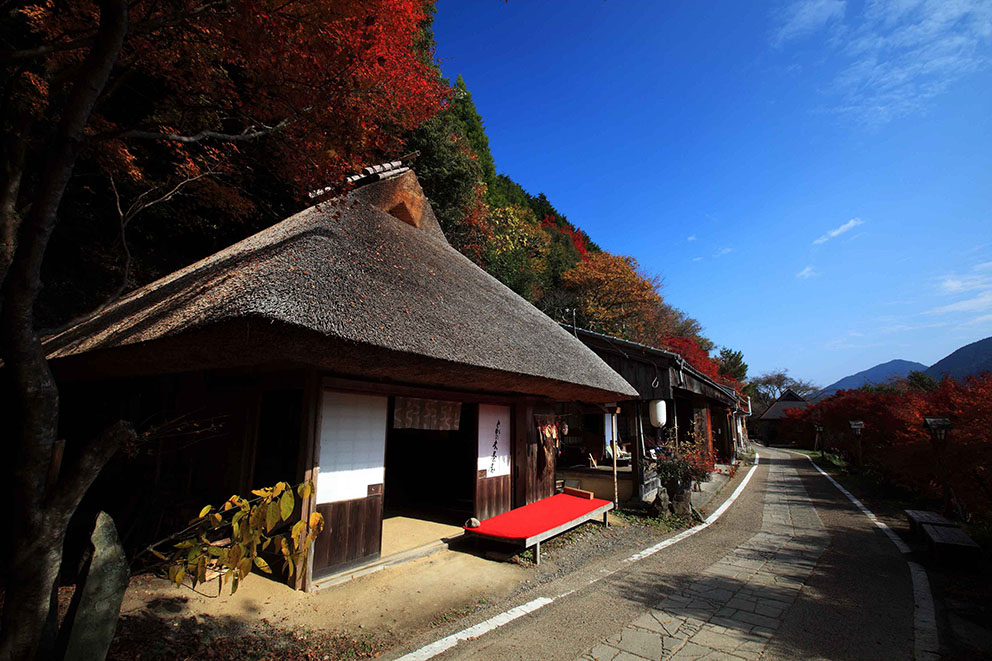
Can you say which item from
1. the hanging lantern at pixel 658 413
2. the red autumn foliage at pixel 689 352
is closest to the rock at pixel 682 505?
the hanging lantern at pixel 658 413

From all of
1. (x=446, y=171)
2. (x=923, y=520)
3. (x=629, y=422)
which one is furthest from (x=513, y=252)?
(x=923, y=520)

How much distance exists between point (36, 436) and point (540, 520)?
5.87 metres

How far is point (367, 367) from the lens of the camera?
454 centimetres

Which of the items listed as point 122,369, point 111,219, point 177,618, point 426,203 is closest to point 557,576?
point 177,618

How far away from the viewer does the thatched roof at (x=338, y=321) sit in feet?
11.2

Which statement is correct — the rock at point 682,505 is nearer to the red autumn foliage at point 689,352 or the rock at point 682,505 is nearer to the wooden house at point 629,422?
the wooden house at point 629,422

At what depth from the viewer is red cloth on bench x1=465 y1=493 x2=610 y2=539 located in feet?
19.6

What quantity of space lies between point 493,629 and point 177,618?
2.76 metres

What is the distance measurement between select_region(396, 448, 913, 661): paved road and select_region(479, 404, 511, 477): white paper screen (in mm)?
2334

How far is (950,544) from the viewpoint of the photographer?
574 cm

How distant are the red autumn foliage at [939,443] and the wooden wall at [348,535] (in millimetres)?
9273

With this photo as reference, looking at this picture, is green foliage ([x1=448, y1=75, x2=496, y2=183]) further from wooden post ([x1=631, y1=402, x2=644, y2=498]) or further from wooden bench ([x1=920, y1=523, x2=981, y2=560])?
wooden bench ([x1=920, y1=523, x2=981, y2=560])

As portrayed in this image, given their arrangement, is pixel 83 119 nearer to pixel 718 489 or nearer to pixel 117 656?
pixel 117 656

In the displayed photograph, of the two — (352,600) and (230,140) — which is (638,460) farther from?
(230,140)
